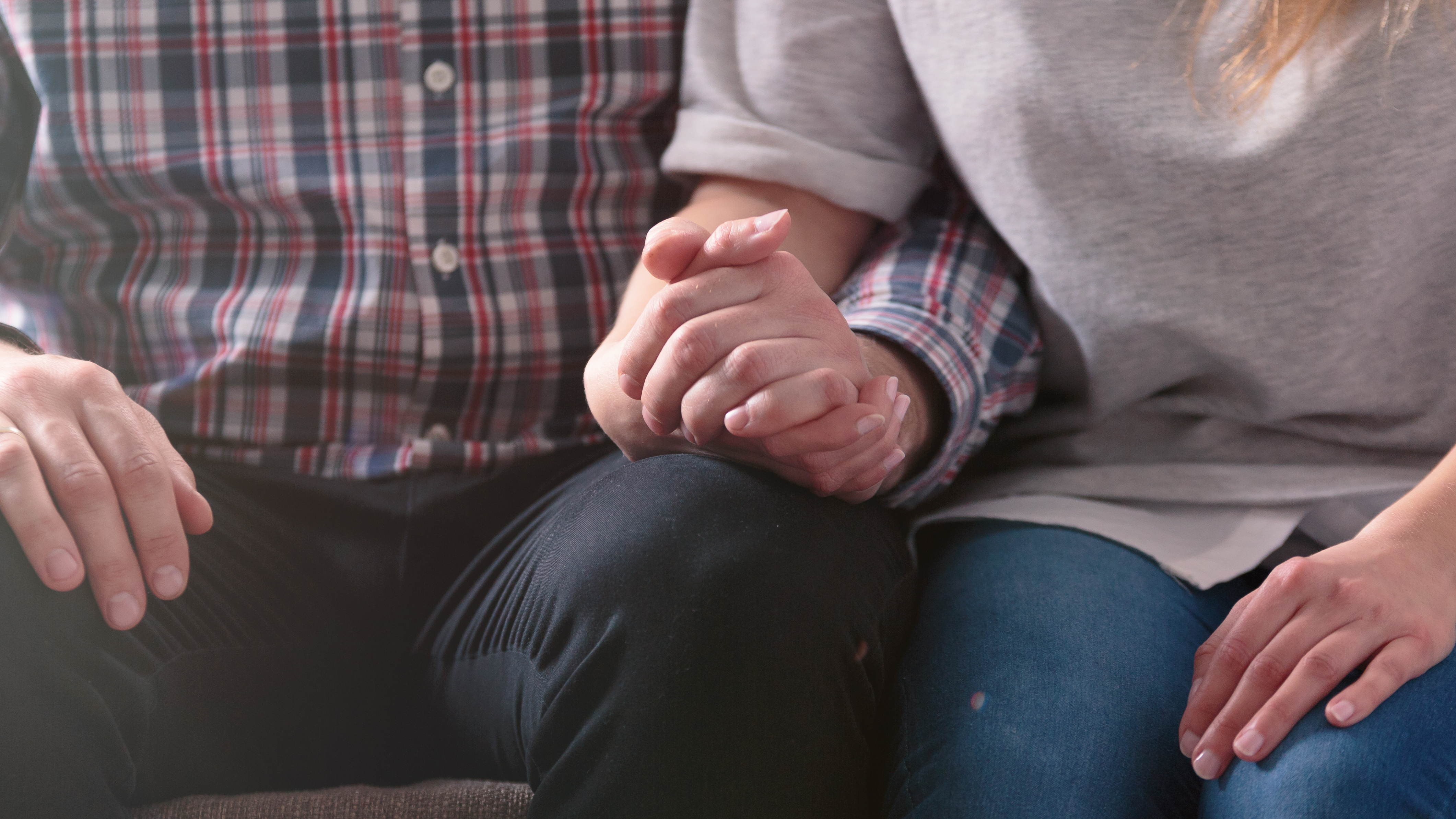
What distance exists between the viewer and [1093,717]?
561mm

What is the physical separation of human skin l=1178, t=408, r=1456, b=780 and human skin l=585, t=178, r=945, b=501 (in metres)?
0.22

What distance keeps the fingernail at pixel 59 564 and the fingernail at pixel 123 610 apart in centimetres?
3

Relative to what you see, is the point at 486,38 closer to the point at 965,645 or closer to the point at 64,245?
the point at 64,245

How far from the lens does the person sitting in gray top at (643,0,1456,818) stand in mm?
553

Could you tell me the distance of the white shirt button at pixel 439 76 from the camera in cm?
82

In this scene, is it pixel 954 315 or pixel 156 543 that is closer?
pixel 156 543

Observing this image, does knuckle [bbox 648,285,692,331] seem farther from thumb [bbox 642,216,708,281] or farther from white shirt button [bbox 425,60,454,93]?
white shirt button [bbox 425,60,454,93]

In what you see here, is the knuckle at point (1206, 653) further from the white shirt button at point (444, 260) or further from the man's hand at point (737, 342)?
the white shirt button at point (444, 260)

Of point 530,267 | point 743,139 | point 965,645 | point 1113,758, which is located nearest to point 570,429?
point 530,267

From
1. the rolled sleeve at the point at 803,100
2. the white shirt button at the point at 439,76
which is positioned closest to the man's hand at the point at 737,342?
the rolled sleeve at the point at 803,100

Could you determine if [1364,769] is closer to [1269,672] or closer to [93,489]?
[1269,672]

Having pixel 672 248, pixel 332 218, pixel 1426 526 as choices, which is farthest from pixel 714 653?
pixel 332 218

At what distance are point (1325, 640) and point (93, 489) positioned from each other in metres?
0.68

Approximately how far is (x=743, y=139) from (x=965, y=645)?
43cm
